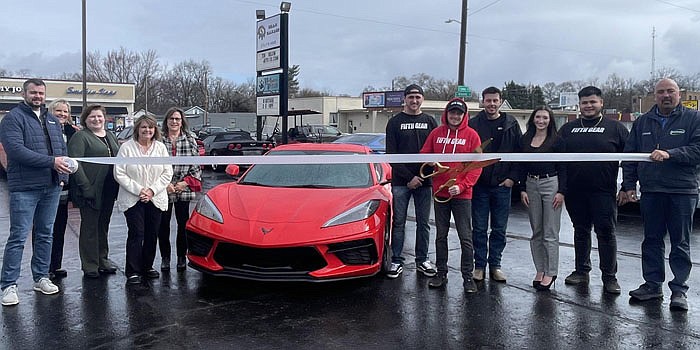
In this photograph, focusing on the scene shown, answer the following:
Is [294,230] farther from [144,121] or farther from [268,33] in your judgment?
[268,33]

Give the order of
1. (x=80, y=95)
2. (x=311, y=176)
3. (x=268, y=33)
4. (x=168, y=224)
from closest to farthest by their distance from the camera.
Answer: (x=168, y=224), (x=311, y=176), (x=268, y=33), (x=80, y=95)

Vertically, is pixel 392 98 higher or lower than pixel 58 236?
higher

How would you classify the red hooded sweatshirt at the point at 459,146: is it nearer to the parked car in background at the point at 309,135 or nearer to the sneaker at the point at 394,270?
the sneaker at the point at 394,270

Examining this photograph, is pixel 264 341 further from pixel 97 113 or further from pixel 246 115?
pixel 246 115

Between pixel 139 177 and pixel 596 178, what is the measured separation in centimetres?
419

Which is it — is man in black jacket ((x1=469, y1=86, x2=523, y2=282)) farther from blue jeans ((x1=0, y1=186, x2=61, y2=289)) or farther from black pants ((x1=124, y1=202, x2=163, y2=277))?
blue jeans ((x1=0, y1=186, x2=61, y2=289))

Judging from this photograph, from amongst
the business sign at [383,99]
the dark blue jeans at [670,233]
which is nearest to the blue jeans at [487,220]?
the dark blue jeans at [670,233]

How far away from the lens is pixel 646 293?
16.6ft

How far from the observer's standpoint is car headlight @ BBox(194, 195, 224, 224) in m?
5.24

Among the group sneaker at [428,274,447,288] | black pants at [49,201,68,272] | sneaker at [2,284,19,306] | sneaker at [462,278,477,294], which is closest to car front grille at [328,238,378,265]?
sneaker at [428,274,447,288]

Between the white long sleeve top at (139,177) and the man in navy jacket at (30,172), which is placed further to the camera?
the white long sleeve top at (139,177)

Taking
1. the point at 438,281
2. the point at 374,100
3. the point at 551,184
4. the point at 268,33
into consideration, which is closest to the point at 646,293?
the point at 551,184

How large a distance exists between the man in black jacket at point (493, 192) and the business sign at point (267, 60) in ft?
43.5

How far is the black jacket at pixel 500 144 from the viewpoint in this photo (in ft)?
18.1
